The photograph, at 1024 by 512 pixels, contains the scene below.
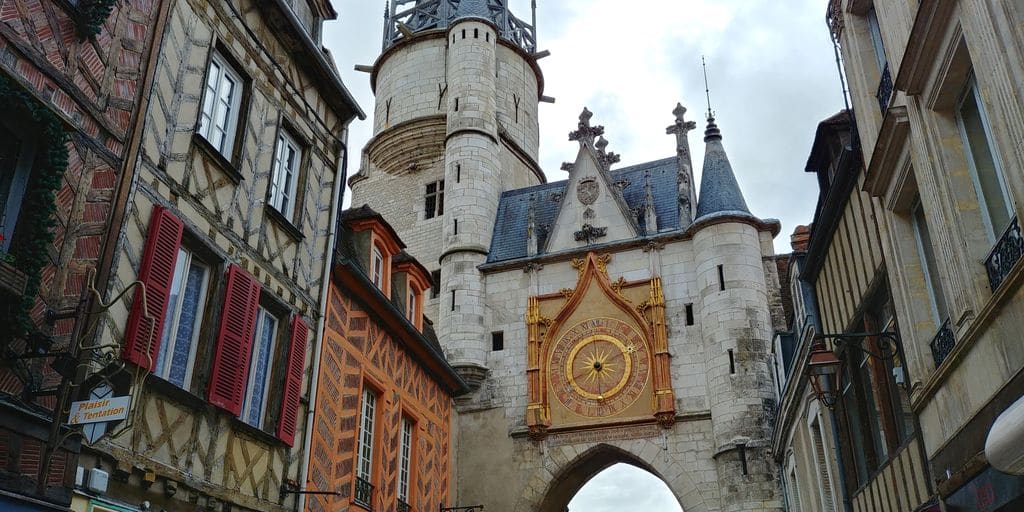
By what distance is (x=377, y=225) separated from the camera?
10734mm

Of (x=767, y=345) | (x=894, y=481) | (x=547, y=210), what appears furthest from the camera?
(x=547, y=210)

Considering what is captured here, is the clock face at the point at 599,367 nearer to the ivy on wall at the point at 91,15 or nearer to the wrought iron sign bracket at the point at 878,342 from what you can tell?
the wrought iron sign bracket at the point at 878,342

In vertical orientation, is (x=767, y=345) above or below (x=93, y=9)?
above

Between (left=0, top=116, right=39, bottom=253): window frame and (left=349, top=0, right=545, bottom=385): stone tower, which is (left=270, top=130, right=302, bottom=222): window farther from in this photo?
(left=349, top=0, right=545, bottom=385): stone tower

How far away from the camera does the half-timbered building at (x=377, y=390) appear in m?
8.63

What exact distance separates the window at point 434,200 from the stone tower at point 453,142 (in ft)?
0.10

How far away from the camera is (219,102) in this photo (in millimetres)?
6945

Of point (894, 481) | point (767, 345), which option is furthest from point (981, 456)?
point (767, 345)

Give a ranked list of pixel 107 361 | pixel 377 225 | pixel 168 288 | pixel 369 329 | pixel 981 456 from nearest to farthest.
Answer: pixel 981 456 < pixel 107 361 < pixel 168 288 < pixel 369 329 < pixel 377 225

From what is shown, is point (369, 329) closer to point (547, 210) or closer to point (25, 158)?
point (25, 158)

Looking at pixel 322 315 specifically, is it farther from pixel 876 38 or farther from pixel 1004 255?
pixel 1004 255

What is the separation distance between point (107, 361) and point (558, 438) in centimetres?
1183

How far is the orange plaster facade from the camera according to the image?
8484 millimetres

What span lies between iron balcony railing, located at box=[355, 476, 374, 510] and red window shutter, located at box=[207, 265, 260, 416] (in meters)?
2.91
